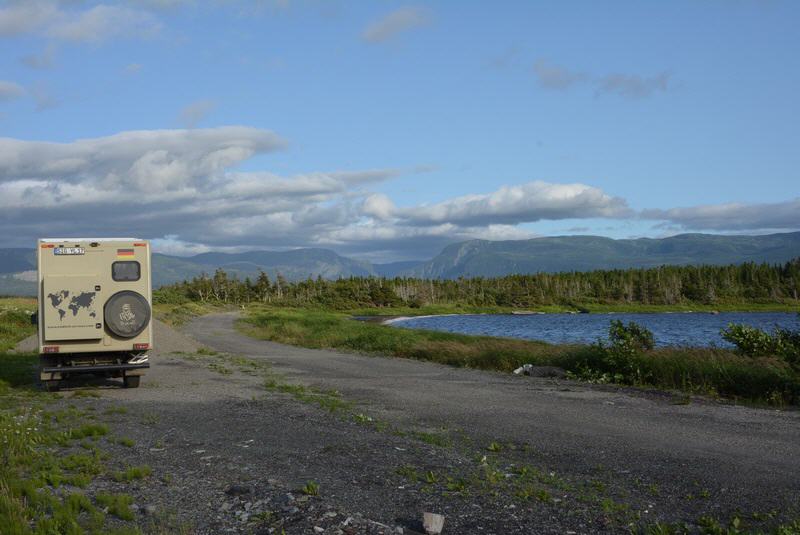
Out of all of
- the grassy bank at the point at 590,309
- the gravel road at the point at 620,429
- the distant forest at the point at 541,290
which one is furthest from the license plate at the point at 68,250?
the distant forest at the point at 541,290

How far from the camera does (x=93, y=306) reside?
1883 cm

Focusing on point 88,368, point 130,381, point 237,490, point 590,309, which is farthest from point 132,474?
point 590,309

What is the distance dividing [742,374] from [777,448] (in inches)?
294

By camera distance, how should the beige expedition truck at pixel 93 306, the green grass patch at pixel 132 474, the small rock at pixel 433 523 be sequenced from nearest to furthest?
the small rock at pixel 433 523
the green grass patch at pixel 132 474
the beige expedition truck at pixel 93 306

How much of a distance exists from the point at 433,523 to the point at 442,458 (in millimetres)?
3427

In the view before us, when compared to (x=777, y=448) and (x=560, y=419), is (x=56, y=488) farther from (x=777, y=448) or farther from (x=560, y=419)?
(x=777, y=448)

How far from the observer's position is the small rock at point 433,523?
25.3ft

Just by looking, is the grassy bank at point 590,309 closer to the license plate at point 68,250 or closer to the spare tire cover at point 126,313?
the spare tire cover at point 126,313

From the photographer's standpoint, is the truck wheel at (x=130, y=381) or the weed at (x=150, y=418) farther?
the truck wheel at (x=130, y=381)

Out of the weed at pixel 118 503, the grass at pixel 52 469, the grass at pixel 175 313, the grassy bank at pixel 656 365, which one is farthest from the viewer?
the grass at pixel 175 313

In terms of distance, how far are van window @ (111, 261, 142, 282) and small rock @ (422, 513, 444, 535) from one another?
1410 centimetres

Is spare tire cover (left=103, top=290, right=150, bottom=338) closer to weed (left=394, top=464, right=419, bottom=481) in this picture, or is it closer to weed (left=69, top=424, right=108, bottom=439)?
weed (left=69, top=424, right=108, bottom=439)

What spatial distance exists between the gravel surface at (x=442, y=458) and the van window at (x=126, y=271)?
127 inches

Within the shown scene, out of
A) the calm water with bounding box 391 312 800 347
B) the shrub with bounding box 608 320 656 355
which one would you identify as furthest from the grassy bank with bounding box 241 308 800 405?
A: the calm water with bounding box 391 312 800 347
